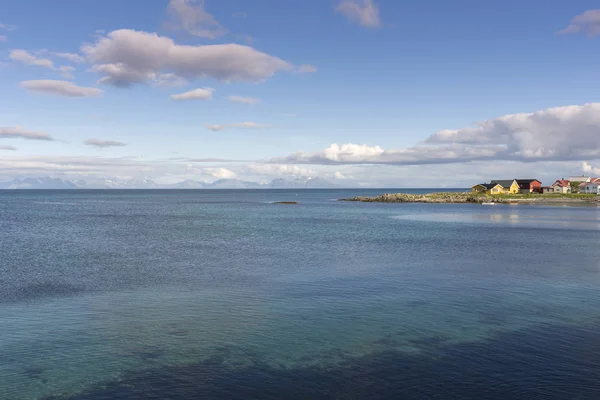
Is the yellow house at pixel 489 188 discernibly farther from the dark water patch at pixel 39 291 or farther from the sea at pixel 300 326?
the dark water patch at pixel 39 291

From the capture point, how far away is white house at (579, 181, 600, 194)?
579ft

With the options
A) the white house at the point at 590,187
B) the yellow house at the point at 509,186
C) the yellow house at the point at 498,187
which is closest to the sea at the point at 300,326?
the yellow house at the point at 498,187

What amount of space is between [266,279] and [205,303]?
835 cm

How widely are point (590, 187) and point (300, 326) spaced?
197 m

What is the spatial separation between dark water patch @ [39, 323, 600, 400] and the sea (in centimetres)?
8

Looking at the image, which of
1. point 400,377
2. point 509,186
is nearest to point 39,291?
point 400,377

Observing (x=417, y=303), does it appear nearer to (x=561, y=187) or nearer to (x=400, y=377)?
(x=400, y=377)

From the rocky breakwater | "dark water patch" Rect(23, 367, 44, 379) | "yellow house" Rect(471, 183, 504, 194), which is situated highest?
"yellow house" Rect(471, 183, 504, 194)

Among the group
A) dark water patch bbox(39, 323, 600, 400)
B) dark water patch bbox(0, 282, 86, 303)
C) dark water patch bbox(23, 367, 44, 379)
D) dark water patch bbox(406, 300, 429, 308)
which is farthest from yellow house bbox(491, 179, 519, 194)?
dark water patch bbox(23, 367, 44, 379)

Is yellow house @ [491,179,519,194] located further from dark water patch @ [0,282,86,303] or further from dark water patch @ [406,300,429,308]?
dark water patch @ [0,282,86,303]

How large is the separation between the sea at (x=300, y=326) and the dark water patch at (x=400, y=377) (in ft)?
0.26

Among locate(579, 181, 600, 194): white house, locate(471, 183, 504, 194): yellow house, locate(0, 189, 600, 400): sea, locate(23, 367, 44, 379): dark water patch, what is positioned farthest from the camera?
locate(471, 183, 504, 194): yellow house

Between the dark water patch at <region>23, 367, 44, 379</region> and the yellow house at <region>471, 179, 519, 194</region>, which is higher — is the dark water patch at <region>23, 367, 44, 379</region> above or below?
below

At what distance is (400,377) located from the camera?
A: 17344mm
